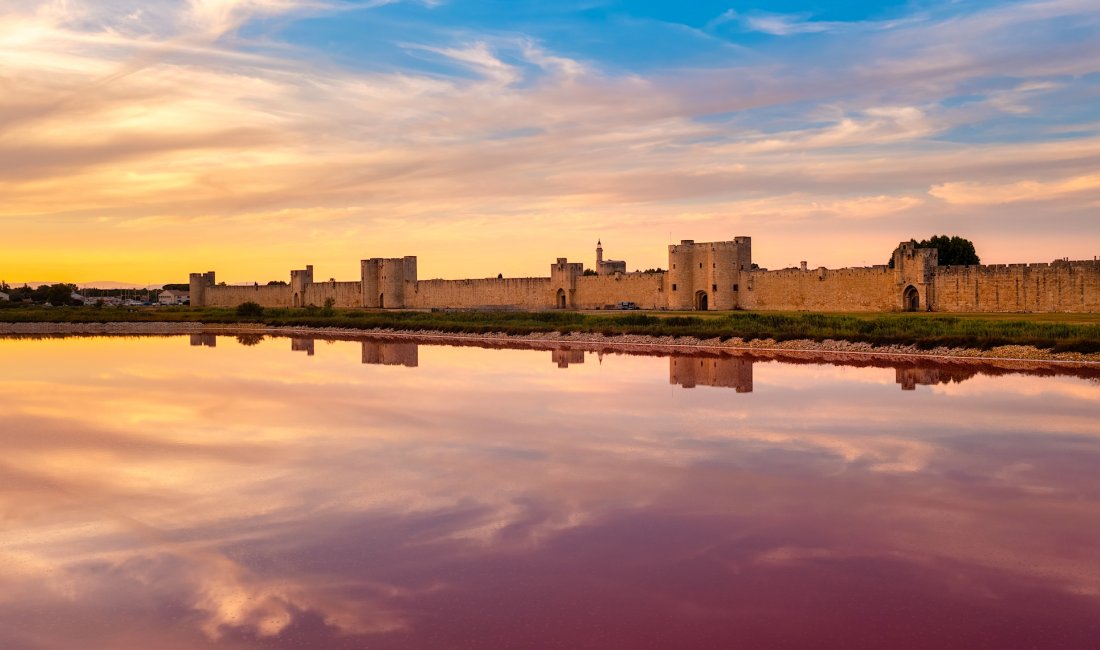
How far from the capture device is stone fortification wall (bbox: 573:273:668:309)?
50.7 meters

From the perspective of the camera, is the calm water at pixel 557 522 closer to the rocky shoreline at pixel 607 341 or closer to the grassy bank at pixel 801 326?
the rocky shoreline at pixel 607 341

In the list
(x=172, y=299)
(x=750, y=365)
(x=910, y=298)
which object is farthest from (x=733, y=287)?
(x=172, y=299)

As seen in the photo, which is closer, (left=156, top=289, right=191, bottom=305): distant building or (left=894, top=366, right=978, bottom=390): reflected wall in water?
(left=894, top=366, right=978, bottom=390): reflected wall in water

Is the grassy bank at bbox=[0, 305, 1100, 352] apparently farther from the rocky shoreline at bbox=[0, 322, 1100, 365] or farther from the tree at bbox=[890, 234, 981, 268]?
the tree at bbox=[890, 234, 981, 268]

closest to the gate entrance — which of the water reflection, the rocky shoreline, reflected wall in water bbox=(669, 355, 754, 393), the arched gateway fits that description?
the arched gateway

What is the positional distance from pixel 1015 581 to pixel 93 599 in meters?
6.85

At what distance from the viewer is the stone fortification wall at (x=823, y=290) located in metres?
41.0

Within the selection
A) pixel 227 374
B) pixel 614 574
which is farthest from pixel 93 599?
pixel 227 374

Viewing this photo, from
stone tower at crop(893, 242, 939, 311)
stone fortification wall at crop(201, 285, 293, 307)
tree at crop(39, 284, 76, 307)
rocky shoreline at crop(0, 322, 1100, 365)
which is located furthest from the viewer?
tree at crop(39, 284, 76, 307)

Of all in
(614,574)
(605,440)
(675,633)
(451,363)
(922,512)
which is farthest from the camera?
(451,363)

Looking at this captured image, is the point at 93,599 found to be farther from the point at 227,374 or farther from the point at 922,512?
the point at 227,374

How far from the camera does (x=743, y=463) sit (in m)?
11.5

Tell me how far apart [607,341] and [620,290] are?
63.6 ft

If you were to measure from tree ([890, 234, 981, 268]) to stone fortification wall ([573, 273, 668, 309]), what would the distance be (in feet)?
50.3
